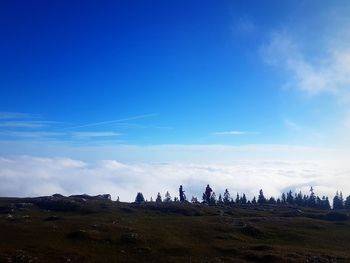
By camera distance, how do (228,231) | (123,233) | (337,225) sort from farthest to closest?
(337,225) → (228,231) → (123,233)

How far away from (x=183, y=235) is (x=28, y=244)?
32134 mm

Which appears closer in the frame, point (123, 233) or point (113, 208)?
point (123, 233)

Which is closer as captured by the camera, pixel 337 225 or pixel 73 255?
pixel 73 255

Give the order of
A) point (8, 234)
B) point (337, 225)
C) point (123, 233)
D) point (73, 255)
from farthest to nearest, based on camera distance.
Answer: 1. point (337, 225)
2. point (123, 233)
3. point (8, 234)
4. point (73, 255)

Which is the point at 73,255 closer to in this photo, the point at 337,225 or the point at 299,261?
the point at 299,261

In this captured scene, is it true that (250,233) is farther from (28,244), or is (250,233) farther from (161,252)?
(28,244)

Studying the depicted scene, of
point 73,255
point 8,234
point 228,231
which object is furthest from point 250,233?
point 8,234

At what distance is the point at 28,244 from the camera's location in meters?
66.3

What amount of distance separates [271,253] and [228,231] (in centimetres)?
2346

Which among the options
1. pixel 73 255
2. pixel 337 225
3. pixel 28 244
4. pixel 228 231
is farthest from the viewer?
pixel 337 225

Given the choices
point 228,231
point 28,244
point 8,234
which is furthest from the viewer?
point 228,231

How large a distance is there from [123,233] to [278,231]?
1587 inches

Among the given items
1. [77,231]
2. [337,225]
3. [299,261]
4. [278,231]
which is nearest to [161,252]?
[77,231]

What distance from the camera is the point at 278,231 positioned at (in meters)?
97.2
